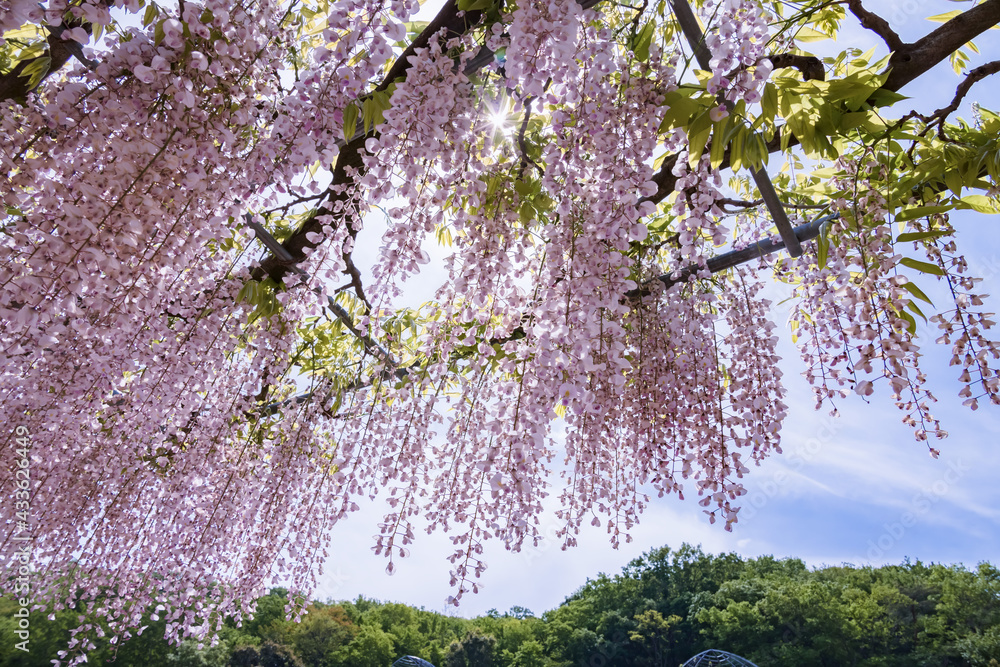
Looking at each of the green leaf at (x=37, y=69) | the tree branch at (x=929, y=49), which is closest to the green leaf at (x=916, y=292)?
the tree branch at (x=929, y=49)

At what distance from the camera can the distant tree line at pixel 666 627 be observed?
741 inches

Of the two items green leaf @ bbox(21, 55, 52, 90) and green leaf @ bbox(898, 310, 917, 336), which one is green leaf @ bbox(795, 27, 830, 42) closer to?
green leaf @ bbox(898, 310, 917, 336)

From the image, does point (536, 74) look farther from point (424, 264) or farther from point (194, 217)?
point (194, 217)

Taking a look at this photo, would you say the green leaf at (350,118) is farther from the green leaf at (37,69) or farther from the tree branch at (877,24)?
the tree branch at (877,24)

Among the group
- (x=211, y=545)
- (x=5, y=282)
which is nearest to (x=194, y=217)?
(x=5, y=282)

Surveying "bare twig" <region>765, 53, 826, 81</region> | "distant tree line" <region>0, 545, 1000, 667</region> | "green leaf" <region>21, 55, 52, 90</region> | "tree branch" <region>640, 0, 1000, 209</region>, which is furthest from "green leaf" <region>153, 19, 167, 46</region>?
"distant tree line" <region>0, 545, 1000, 667</region>

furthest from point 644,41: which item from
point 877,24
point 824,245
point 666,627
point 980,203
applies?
point 666,627

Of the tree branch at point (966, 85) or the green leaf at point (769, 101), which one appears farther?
the tree branch at point (966, 85)

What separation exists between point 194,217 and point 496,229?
98 cm

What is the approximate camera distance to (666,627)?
926 inches

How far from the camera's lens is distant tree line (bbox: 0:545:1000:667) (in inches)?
741

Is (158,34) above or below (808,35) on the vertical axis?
below

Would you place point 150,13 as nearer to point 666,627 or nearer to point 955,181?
point 955,181

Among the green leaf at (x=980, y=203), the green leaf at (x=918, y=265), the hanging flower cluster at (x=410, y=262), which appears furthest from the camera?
the green leaf at (x=980, y=203)
